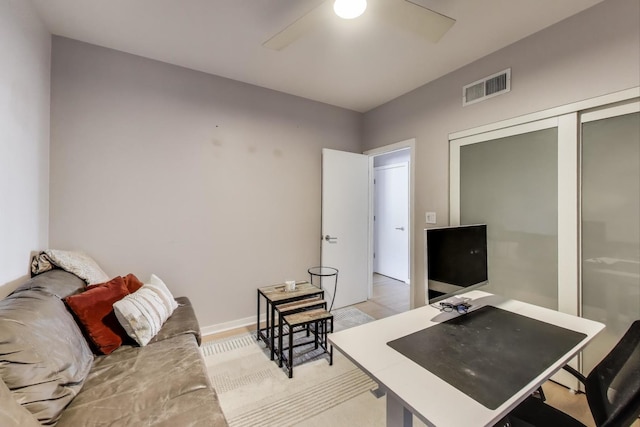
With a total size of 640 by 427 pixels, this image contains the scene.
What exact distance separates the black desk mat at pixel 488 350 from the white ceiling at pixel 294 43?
2.06 m

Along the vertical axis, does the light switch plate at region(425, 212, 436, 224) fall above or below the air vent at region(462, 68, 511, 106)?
below

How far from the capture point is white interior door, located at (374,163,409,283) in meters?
4.87

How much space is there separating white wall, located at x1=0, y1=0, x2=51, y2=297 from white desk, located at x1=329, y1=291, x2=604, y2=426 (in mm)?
1957

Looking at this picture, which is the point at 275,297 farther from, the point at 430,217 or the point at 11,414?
the point at 430,217

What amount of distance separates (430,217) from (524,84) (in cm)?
140

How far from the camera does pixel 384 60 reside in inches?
98.6

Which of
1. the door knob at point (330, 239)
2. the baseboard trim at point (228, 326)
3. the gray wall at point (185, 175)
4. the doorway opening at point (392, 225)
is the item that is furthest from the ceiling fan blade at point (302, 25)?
the doorway opening at point (392, 225)

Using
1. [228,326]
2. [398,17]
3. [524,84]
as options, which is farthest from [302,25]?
[228,326]

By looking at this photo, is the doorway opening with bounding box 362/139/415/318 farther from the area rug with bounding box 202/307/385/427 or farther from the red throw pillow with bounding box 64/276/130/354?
the red throw pillow with bounding box 64/276/130/354

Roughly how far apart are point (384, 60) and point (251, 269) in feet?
8.38

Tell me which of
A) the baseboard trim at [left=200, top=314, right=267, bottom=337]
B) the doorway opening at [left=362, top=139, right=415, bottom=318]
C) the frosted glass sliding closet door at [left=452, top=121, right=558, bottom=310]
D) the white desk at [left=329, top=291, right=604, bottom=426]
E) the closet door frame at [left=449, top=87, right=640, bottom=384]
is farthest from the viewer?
the doorway opening at [left=362, top=139, right=415, bottom=318]

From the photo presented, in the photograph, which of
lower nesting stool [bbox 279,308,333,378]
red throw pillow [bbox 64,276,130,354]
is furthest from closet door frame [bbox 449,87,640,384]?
red throw pillow [bbox 64,276,130,354]

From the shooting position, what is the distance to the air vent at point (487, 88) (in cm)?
227

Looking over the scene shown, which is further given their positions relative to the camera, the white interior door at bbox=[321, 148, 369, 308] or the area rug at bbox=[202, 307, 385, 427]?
the white interior door at bbox=[321, 148, 369, 308]
